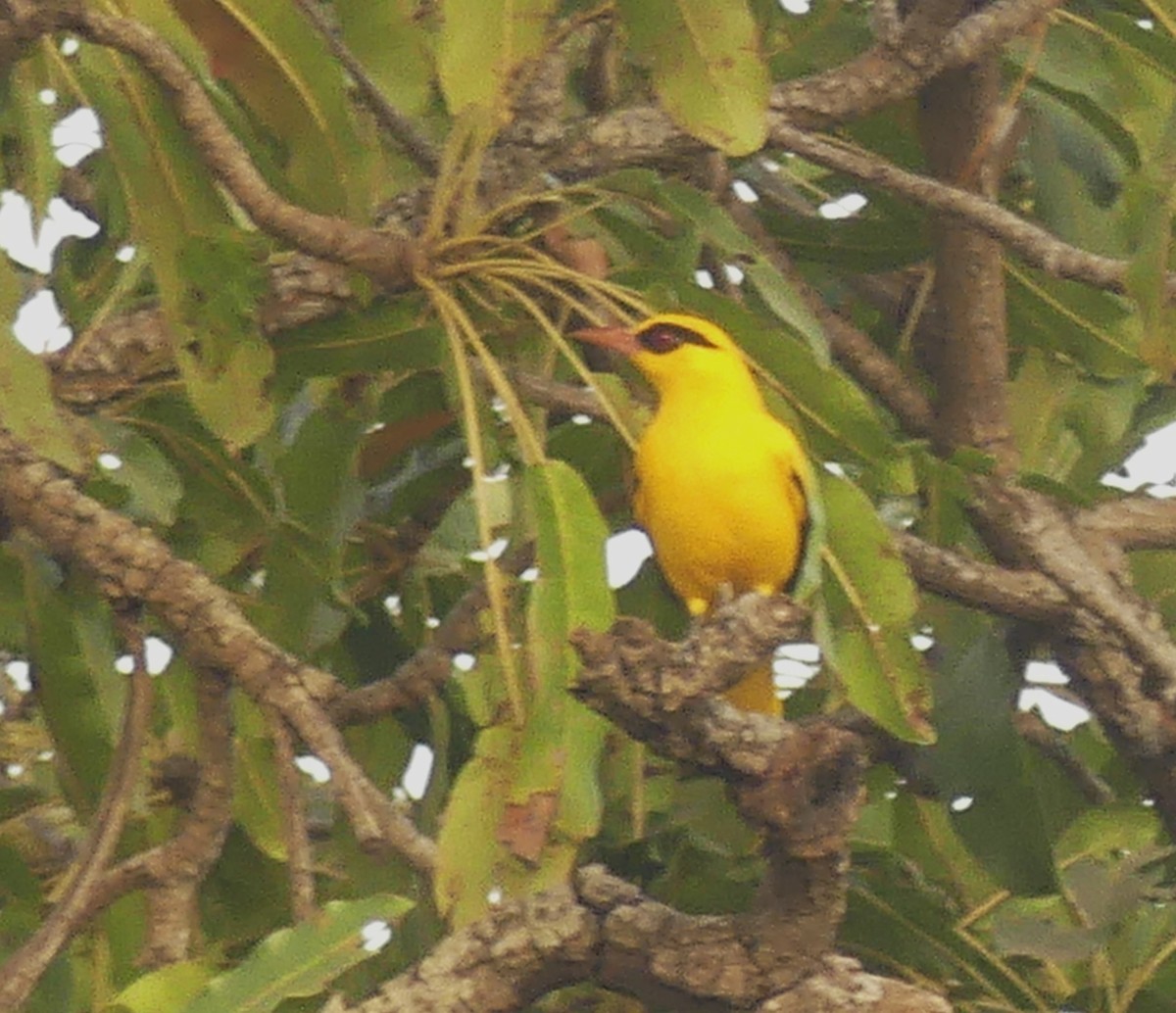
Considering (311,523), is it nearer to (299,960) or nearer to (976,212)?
(976,212)

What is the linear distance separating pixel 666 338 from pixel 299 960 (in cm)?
126

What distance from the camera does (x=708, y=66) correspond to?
3025 mm

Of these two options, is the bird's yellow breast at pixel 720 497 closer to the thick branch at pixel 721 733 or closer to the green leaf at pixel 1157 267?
the green leaf at pixel 1157 267

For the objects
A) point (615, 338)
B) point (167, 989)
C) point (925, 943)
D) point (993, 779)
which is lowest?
point (925, 943)

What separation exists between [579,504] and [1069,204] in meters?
1.48

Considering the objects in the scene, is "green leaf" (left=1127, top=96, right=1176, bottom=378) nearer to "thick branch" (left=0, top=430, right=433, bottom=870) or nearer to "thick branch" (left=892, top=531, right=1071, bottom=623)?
"thick branch" (left=892, top=531, right=1071, bottom=623)

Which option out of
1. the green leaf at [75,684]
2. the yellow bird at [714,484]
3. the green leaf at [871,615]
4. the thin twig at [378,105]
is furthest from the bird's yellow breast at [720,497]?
the green leaf at [75,684]

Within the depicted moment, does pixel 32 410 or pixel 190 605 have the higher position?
pixel 32 410

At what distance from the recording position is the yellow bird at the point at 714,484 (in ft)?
10.5

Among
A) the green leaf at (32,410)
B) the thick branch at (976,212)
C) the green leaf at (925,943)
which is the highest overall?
the green leaf at (32,410)

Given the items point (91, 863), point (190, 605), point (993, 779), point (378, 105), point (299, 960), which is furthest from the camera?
point (993, 779)

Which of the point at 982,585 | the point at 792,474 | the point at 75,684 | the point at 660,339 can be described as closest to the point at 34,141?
the point at 75,684

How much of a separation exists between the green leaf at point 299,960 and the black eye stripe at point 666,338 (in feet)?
3.83

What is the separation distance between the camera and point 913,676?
301 cm
